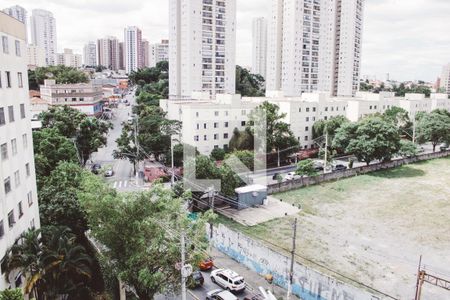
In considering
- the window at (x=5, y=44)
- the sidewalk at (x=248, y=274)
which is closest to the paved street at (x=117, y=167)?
the sidewalk at (x=248, y=274)

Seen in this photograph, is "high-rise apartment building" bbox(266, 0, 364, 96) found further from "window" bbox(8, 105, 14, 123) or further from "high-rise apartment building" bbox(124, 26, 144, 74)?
"high-rise apartment building" bbox(124, 26, 144, 74)

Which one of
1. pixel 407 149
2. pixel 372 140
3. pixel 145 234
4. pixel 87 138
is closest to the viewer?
pixel 145 234

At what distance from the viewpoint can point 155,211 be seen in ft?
54.2

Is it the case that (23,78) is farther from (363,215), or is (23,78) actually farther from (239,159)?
(363,215)

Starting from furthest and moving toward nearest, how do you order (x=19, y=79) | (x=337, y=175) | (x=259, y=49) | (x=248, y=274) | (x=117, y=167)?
1. (x=259, y=49)
2. (x=117, y=167)
3. (x=337, y=175)
4. (x=248, y=274)
5. (x=19, y=79)

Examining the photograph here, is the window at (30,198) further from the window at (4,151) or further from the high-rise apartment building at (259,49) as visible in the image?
the high-rise apartment building at (259,49)

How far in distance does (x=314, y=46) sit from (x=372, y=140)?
5204cm

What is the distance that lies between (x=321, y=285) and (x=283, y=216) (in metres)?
13.1

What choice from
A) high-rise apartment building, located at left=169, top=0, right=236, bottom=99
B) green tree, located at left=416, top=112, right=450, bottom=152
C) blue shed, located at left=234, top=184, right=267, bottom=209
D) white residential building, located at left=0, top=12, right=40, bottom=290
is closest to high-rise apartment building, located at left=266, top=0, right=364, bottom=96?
high-rise apartment building, located at left=169, top=0, right=236, bottom=99

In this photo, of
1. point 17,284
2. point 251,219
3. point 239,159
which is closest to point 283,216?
point 251,219

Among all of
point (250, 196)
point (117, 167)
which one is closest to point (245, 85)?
point (117, 167)

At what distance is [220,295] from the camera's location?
18.1 meters

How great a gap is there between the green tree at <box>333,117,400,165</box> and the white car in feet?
96.6

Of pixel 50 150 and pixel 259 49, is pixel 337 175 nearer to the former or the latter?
pixel 50 150
